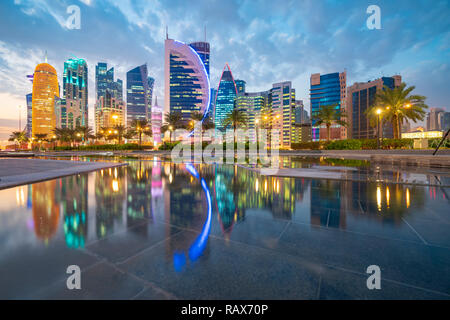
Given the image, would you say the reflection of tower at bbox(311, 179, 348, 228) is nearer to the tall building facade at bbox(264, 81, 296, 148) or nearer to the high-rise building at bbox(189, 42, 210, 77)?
the high-rise building at bbox(189, 42, 210, 77)

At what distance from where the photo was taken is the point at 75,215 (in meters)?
4.91

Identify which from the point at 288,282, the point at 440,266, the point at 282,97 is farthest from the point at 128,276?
the point at 282,97

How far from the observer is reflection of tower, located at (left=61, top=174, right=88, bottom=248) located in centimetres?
364

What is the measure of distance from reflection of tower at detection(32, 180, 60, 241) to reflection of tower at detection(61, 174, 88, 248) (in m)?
0.18

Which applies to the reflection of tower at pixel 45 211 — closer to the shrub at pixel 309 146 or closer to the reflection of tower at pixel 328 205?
the reflection of tower at pixel 328 205

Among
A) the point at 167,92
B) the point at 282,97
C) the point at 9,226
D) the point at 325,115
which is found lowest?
the point at 9,226

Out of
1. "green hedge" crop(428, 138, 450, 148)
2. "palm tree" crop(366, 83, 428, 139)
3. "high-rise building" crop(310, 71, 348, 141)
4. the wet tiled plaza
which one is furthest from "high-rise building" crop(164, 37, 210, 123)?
the wet tiled plaza

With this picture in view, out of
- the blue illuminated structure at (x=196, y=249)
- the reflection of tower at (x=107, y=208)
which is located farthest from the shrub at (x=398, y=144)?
the reflection of tower at (x=107, y=208)

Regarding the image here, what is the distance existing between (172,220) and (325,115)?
44.2m

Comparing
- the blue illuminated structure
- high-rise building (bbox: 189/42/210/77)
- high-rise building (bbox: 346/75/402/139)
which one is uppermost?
high-rise building (bbox: 189/42/210/77)

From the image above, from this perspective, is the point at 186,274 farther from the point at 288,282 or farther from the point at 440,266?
the point at 440,266

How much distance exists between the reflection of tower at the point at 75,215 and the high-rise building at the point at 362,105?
167472 millimetres

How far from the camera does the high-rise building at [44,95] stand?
14262 cm
